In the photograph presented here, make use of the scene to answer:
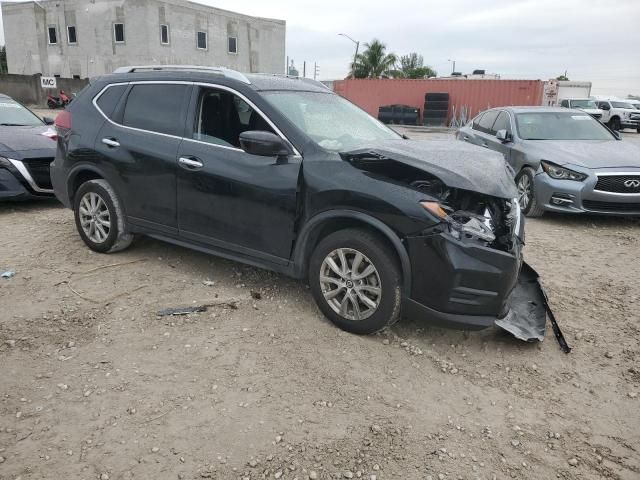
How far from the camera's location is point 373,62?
158 feet

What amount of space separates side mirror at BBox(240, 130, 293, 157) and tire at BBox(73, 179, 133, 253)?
69.3 inches

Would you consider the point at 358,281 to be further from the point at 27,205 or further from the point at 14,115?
the point at 14,115

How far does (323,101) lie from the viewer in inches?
175

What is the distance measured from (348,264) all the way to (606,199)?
4.67 meters

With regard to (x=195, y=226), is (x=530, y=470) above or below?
below

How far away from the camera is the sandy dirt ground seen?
2.44 m

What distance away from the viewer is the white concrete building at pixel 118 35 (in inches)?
1513

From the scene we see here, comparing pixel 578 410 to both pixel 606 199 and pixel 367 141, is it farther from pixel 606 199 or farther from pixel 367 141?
pixel 606 199

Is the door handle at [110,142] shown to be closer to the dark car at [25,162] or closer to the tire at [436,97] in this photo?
the dark car at [25,162]

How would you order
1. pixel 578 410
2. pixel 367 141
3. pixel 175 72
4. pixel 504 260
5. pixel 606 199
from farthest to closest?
pixel 606 199, pixel 175 72, pixel 367 141, pixel 504 260, pixel 578 410

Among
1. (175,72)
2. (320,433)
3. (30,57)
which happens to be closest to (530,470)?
(320,433)

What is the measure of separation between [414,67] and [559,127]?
61.5 m

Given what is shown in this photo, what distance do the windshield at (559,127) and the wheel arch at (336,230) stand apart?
5.42 metres

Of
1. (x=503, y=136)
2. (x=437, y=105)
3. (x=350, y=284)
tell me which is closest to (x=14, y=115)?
(x=350, y=284)
